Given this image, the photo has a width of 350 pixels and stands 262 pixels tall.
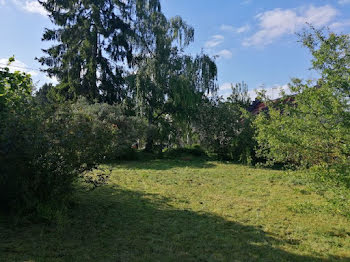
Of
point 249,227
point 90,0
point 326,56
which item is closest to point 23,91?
point 249,227

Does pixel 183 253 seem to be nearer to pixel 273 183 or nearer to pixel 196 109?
pixel 273 183

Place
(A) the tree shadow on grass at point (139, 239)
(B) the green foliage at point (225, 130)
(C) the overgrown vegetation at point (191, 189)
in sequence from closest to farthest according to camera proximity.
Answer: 1. (A) the tree shadow on grass at point (139, 239)
2. (C) the overgrown vegetation at point (191, 189)
3. (B) the green foliage at point (225, 130)

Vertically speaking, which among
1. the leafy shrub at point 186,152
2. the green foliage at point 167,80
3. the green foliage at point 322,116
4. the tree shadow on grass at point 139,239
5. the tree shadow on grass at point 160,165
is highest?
the green foliage at point 167,80

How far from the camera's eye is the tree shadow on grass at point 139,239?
334 centimetres

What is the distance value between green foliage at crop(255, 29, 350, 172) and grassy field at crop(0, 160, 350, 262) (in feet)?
2.16

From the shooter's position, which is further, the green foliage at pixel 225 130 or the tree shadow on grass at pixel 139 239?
the green foliage at pixel 225 130

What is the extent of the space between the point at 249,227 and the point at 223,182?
385 cm

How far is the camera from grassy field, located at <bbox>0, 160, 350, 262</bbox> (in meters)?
3.43

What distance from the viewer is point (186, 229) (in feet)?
14.5

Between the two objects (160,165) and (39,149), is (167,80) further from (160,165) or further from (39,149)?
(39,149)

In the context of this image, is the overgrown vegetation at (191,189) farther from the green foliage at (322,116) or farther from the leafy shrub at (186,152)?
the leafy shrub at (186,152)

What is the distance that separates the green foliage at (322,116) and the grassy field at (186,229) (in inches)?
25.9

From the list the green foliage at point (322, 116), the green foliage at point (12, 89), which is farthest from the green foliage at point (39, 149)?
the green foliage at point (322, 116)

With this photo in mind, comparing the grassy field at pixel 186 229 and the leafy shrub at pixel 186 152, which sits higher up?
the leafy shrub at pixel 186 152
